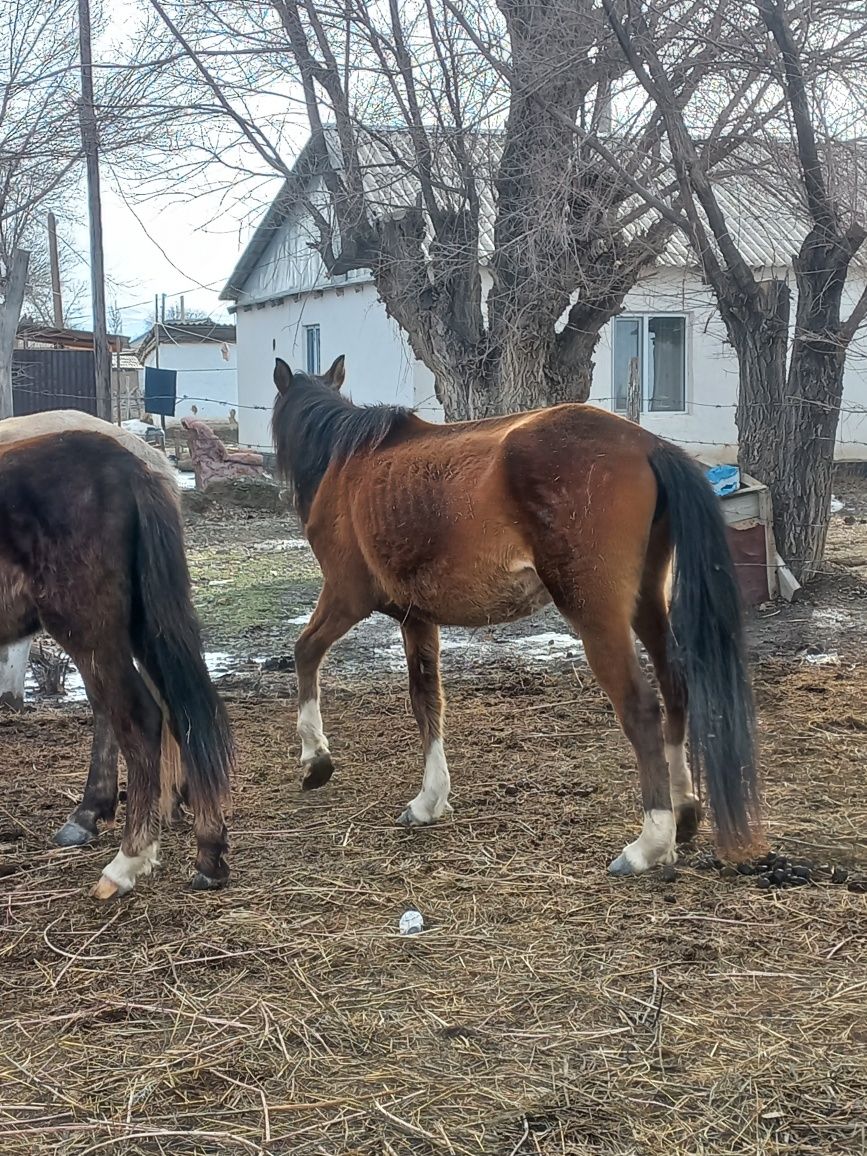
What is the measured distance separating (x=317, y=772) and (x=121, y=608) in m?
1.49

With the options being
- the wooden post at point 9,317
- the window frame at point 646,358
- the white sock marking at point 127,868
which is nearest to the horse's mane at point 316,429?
the white sock marking at point 127,868

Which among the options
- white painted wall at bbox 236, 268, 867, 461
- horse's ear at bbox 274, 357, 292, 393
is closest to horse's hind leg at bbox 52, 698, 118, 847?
horse's ear at bbox 274, 357, 292, 393

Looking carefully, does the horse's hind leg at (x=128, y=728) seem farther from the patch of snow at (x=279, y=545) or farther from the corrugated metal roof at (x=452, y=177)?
the patch of snow at (x=279, y=545)

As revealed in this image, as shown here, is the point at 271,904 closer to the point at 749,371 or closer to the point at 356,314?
the point at 749,371

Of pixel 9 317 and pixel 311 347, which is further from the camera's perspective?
pixel 311 347

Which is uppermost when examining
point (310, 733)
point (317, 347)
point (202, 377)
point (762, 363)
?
point (202, 377)

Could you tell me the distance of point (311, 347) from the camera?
2142 cm

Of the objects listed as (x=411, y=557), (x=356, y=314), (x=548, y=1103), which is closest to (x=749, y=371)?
(x=411, y=557)

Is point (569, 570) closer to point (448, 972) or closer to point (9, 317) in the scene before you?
point (448, 972)

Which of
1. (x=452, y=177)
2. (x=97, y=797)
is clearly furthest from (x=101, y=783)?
(x=452, y=177)

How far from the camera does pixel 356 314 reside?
19.3 m

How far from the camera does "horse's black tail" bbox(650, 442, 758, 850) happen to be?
386 centimetres

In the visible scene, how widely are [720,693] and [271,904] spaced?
5.97 ft

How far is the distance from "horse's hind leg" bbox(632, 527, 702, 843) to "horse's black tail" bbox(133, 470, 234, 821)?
5.77 ft
